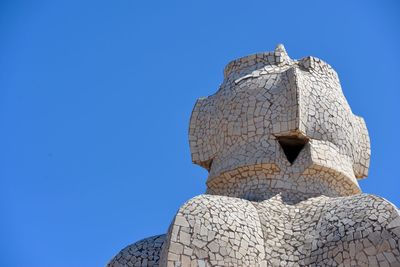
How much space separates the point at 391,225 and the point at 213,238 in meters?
2.11

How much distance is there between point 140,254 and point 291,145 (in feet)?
9.21

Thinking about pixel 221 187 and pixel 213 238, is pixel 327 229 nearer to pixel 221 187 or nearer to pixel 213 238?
pixel 213 238

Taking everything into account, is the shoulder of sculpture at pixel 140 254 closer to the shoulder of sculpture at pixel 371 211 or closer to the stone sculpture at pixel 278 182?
the stone sculpture at pixel 278 182

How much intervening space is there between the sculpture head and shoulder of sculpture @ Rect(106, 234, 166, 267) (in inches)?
54.2

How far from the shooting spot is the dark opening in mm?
10414

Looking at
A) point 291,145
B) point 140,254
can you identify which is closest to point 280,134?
point 291,145

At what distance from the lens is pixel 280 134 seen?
1031 centimetres

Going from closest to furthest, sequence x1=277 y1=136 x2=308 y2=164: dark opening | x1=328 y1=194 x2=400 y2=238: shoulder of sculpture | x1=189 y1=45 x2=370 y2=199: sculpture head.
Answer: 1. x1=328 y1=194 x2=400 y2=238: shoulder of sculpture
2. x1=189 y1=45 x2=370 y2=199: sculpture head
3. x1=277 y1=136 x2=308 y2=164: dark opening

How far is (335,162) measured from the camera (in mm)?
10328

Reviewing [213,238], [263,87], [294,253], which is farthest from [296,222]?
[263,87]

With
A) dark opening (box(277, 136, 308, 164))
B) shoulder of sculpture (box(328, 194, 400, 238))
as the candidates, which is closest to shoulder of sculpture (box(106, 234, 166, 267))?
dark opening (box(277, 136, 308, 164))

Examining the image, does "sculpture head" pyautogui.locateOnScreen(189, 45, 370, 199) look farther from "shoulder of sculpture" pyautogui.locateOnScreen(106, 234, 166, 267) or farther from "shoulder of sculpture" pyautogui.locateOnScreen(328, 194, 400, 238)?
"shoulder of sculpture" pyautogui.locateOnScreen(106, 234, 166, 267)

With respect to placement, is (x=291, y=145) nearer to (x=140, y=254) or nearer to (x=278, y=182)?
(x=278, y=182)

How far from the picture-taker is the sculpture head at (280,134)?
33.3 feet
